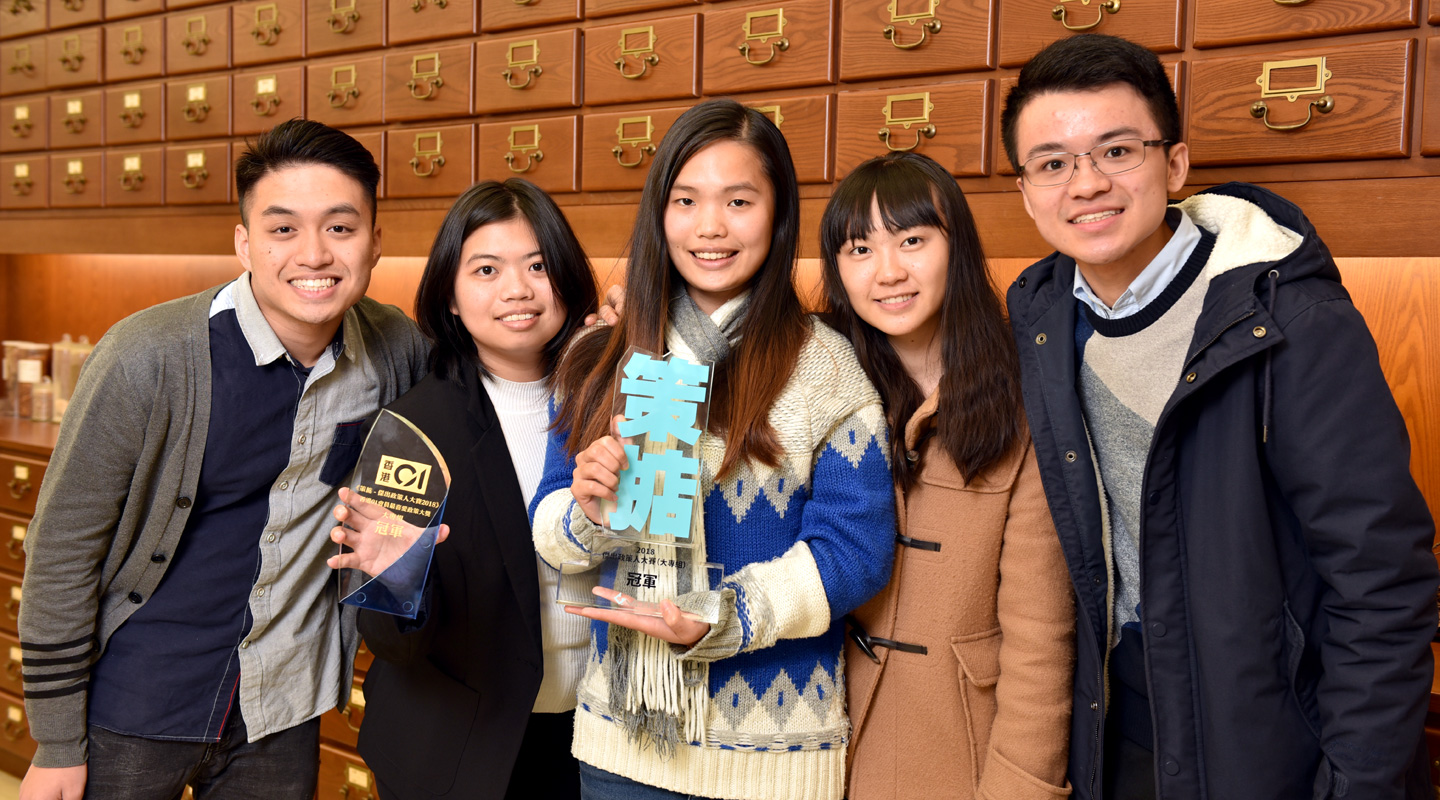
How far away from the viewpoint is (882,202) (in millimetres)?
1432

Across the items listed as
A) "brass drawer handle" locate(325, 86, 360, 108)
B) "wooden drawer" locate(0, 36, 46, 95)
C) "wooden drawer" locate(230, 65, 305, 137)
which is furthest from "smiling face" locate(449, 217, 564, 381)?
"wooden drawer" locate(0, 36, 46, 95)

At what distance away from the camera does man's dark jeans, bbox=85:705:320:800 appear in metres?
1.60

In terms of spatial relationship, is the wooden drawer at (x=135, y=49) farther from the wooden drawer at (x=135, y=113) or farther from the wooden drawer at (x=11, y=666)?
the wooden drawer at (x=11, y=666)

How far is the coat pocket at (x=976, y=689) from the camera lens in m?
1.37

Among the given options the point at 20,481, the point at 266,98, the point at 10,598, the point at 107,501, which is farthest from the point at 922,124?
the point at 10,598

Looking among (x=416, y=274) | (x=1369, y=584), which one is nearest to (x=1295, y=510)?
(x=1369, y=584)

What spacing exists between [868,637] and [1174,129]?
89 centimetres

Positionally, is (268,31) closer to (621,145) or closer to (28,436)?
(621,145)

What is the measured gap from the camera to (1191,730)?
126 centimetres

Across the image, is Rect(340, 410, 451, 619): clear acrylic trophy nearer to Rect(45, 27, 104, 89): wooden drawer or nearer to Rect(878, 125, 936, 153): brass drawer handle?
Rect(878, 125, 936, 153): brass drawer handle

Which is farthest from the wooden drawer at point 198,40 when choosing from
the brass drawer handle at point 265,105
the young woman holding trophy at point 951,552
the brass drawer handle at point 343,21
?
the young woman holding trophy at point 951,552

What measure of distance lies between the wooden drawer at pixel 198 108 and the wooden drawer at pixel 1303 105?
9.97 ft

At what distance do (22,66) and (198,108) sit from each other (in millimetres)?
1129

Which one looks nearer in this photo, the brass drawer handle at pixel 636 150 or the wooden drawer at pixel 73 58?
the brass drawer handle at pixel 636 150
